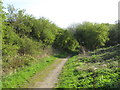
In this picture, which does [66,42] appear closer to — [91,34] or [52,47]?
[52,47]

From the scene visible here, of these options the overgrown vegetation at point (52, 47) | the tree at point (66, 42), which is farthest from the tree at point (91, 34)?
the tree at point (66, 42)

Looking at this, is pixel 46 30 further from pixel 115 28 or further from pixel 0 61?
pixel 115 28

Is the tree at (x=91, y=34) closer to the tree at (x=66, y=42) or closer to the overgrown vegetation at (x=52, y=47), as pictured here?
the overgrown vegetation at (x=52, y=47)

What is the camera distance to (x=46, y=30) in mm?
27172

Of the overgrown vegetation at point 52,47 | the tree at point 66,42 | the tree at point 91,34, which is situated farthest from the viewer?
the tree at point 91,34

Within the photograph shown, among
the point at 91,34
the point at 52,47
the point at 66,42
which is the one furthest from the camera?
the point at 91,34

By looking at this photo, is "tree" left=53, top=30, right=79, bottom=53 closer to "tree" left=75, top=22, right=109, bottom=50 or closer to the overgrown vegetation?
the overgrown vegetation

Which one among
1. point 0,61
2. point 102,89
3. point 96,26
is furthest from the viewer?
point 96,26

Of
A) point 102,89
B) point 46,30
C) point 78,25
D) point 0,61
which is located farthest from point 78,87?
point 78,25

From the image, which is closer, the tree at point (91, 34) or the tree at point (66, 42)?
the tree at point (66, 42)

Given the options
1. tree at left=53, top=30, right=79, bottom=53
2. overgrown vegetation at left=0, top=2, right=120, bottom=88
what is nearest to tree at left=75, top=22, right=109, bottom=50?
overgrown vegetation at left=0, top=2, right=120, bottom=88

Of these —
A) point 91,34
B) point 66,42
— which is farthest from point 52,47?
point 91,34

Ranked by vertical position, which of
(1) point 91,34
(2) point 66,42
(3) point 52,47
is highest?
(1) point 91,34

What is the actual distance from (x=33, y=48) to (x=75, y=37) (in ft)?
76.1
